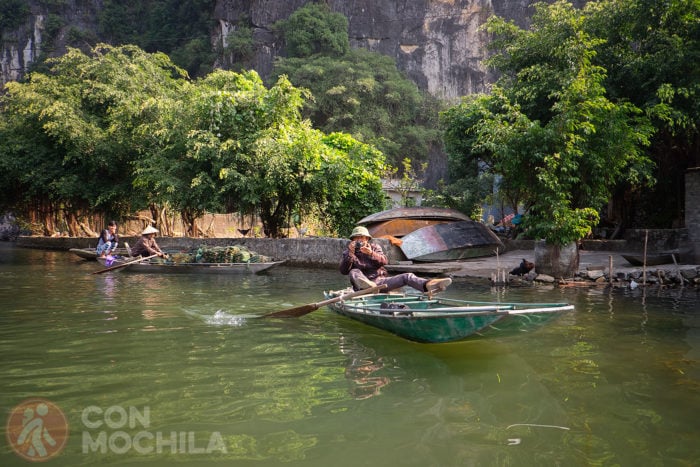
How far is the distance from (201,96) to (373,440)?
16789mm

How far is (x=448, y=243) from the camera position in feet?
52.3

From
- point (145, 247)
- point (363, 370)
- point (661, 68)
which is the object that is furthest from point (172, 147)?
point (363, 370)

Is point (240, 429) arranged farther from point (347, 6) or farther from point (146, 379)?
point (347, 6)

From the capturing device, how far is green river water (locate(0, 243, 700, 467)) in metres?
3.57

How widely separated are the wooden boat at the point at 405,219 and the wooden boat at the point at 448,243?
0.80 metres

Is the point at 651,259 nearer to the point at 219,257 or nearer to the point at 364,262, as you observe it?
the point at 364,262

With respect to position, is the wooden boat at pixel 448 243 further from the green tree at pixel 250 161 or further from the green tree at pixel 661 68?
the green tree at pixel 661 68

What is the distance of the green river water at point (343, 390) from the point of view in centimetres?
357

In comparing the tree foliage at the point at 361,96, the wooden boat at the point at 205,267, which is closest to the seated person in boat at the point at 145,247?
the wooden boat at the point at 205,267

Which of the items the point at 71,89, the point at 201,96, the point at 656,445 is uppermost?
the point at 71,89

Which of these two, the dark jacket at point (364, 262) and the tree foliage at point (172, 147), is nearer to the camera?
the dark jacket at point (364, 262)

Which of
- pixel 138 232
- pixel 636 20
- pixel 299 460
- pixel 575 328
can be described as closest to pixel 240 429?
pixel 299 460

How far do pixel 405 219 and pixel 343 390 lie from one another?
1314 centimetres

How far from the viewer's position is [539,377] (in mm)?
5156
